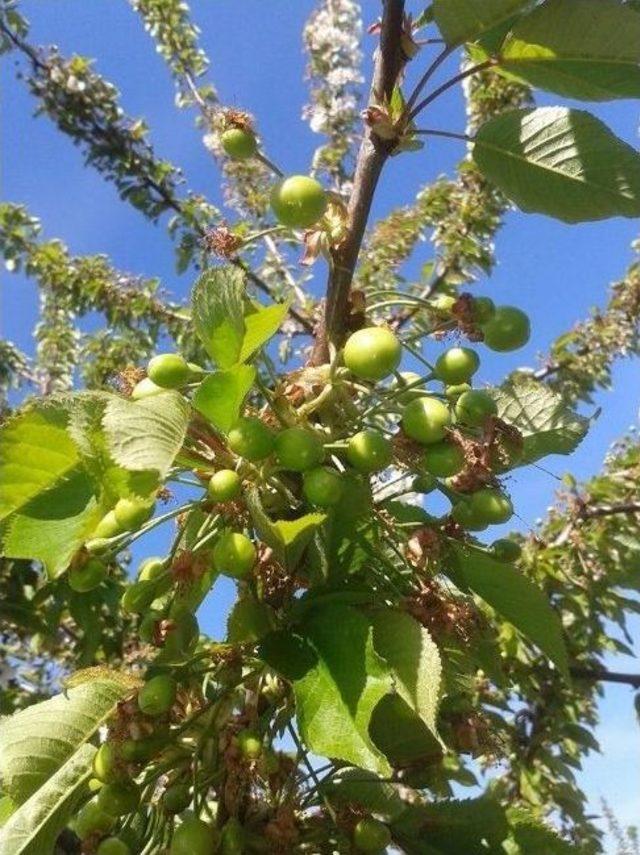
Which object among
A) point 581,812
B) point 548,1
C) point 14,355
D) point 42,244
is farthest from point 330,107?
point 548,1

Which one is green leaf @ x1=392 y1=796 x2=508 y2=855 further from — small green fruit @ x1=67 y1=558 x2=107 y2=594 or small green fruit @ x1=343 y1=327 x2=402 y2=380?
small green fruit @ x1=343 y1=327 x2=402 y2=380

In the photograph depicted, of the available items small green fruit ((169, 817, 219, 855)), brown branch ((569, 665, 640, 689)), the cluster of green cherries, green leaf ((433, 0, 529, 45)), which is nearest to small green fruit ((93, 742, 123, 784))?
the cluster of green cherries

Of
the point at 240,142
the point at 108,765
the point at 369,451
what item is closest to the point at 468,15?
the point at 240,142

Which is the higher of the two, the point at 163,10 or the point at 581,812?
the point at 163,10

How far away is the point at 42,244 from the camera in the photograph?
512 cm

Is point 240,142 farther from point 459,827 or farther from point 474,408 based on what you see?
point 459,827

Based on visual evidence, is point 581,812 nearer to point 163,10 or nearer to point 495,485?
point 495,485

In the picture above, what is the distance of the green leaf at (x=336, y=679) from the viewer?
1004 millimetres

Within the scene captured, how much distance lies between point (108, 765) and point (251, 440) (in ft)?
1.44

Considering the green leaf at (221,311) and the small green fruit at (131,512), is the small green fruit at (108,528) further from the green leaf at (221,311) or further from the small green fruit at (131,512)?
the green leaf at (221,311)

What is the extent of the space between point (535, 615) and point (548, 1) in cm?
84

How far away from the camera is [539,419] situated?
139 cm

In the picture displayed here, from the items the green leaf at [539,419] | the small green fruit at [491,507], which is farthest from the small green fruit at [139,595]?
the green leaf at [539,419]

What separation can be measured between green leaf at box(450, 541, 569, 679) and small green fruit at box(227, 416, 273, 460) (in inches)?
13.1
